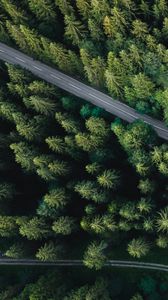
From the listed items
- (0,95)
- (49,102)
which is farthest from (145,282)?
(0,95)

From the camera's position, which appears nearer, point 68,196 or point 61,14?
point 68,196

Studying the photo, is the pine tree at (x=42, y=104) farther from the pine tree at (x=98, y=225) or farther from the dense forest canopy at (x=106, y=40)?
the pine tree at (x=98, y=225)

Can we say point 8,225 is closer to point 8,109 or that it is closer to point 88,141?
point 88,141

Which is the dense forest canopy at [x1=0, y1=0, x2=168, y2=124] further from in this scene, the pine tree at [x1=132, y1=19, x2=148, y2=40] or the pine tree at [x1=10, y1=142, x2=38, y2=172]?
the pine tree at [x1=10, y1=142, x2=38, y2=172]

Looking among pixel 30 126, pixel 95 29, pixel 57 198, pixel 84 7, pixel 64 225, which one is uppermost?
pixel 84 7

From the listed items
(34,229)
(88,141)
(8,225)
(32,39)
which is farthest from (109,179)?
(32,39)

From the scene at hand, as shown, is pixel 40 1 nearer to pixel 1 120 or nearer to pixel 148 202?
pixel 1 120

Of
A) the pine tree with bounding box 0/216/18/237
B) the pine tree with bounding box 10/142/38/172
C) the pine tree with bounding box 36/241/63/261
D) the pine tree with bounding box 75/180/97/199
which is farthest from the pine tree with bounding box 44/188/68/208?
the pine tree with bounding box 0/216/18/237
